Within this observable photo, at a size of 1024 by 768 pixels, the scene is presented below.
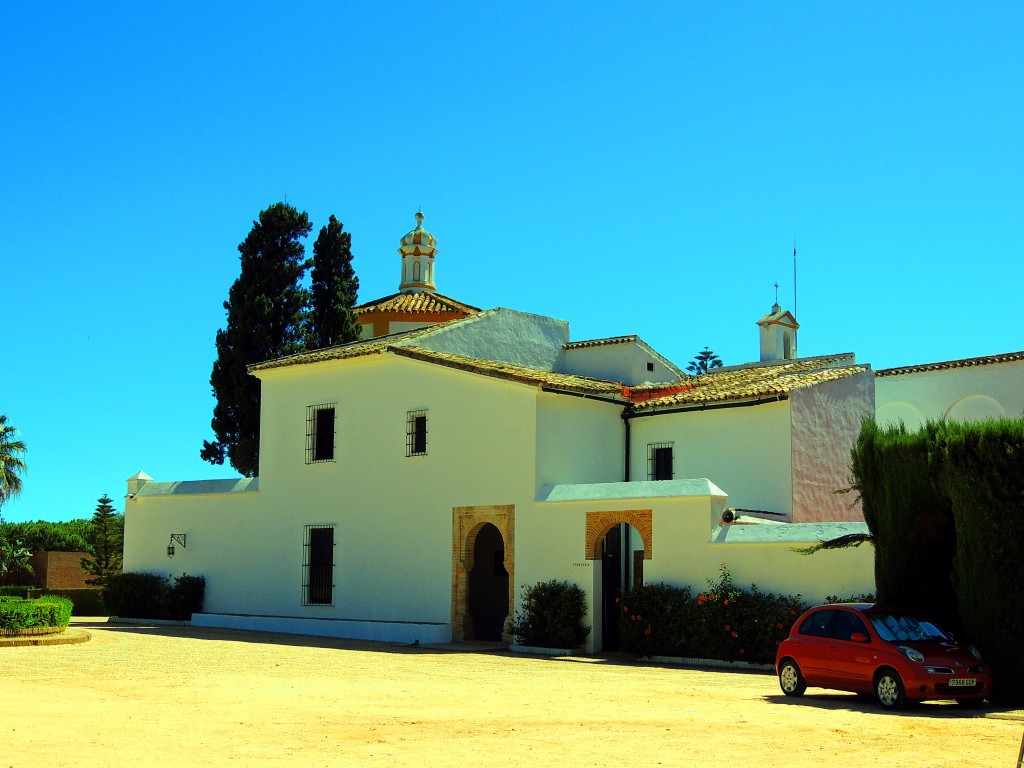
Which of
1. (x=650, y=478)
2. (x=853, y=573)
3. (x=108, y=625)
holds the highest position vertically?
(x=650, y=478)

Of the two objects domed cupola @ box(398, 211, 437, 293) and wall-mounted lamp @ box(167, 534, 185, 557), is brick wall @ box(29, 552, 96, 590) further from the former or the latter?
domed cupola @ box(398, 211, 437, 293)

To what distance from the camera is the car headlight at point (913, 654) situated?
14016 millimetres

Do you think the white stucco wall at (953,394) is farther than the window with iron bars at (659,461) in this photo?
Yes

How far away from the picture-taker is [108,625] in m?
30.3

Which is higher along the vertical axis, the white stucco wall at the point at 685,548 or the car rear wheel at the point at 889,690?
the white stucco wall at the point at 685,548

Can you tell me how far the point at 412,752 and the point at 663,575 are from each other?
11965 millimetres

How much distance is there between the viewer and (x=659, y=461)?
26250mm

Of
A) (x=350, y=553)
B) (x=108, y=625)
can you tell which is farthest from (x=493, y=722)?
(x=108, y=625)

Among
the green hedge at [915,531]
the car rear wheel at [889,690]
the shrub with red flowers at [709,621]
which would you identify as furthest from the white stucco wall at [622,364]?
the car rear wheel at [889,690]

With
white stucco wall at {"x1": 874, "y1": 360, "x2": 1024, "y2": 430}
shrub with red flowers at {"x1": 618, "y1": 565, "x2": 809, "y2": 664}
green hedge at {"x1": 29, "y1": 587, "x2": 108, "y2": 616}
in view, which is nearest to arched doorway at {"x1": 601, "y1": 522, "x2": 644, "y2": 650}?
shrub with red flowers at {"x1": 618, "y1": 565, "x2": 809, "y2": 664}

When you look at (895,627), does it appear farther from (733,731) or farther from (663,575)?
(663,575)

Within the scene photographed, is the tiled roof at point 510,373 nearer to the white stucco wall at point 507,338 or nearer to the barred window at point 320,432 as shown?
the white stucco wall at point 507,338

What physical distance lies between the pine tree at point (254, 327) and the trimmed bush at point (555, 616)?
15969mm

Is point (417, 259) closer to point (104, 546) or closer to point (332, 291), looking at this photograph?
point (332, 291)
